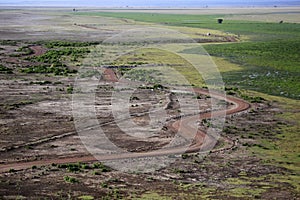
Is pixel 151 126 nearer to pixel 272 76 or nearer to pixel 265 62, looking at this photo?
pixel 272 76

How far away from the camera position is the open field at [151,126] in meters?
21.8

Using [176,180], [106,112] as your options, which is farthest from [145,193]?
[106,112]

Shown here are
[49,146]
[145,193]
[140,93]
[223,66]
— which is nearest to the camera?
[145,193]

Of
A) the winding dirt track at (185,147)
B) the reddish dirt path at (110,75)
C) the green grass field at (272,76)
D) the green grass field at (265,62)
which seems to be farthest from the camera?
the reddish dirt path at (110,75)

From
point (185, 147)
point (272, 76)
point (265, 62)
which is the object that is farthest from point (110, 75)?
point (185, 147)

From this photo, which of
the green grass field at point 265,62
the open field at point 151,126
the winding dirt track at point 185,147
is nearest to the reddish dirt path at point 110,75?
the open field at point 151,126

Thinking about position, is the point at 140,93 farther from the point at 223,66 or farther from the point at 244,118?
the point at 223,66

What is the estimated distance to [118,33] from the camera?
347ft

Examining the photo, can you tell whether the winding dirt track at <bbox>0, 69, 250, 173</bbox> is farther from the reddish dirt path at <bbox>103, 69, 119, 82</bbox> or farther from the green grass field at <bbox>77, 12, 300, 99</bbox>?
the reddish dirt path at <bbox>103, 69, 119, 82</bbox>

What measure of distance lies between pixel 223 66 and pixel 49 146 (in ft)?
114

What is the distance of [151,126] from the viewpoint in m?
32.3

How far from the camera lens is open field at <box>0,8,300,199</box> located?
21.8 m

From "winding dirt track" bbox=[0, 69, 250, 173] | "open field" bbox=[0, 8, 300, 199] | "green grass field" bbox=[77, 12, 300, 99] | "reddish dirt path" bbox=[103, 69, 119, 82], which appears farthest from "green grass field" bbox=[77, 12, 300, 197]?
"reddish dirt path" bbox=[103, 69, 119, 82]

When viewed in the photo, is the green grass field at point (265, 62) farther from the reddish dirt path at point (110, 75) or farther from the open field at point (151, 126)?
the reddish dirt path at point (110, 75)
